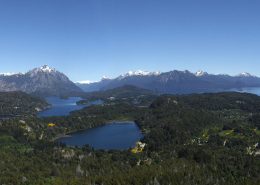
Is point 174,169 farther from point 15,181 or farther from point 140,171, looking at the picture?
point 15,181

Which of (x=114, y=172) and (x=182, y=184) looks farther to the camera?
(x=114, y=172)

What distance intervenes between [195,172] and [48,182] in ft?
225

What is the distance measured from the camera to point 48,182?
185 m

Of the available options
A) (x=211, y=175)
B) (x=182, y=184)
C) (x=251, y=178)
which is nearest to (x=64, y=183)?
(x=182, y=184)

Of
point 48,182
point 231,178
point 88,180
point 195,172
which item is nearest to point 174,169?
point 195,172

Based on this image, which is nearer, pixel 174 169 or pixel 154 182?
pixel 154 182

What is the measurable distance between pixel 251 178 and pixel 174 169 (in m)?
35.7

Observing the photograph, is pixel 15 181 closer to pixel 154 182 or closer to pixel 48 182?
pixel 48 182

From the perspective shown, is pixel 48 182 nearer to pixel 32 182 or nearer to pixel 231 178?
pixel 32 182

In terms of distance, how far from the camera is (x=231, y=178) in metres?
185

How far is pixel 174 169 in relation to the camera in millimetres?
194500

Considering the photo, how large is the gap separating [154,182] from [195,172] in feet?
81.6

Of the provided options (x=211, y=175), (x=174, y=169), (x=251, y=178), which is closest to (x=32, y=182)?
(x=174, y=169)

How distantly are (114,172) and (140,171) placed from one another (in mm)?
12912
